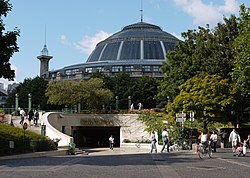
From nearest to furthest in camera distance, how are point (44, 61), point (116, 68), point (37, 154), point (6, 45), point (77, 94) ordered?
point (6, 45)
point (37, 154)
point (77, 94)
point (116, 68)
point (44, 61)

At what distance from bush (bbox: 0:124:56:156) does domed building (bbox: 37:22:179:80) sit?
7643 centimetres

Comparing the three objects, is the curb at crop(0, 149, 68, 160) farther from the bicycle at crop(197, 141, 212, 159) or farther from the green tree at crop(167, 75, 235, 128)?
the green tree at crop(167, 75, 235, 128)

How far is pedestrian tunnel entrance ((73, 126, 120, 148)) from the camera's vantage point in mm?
59450

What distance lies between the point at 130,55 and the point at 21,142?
98768 millimetres

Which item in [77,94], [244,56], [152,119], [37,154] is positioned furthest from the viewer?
[77,94]

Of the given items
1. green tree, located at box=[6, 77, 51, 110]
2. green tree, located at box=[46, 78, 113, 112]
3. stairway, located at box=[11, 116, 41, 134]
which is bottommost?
stairway, located at box=[11, 116, 41, 134]

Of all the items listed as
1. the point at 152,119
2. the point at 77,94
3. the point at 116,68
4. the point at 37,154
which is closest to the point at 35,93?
the point at 116,68

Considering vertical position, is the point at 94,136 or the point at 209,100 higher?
the point at 209,100

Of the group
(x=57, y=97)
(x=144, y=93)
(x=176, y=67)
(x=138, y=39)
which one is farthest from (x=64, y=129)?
(x=138, y=39)

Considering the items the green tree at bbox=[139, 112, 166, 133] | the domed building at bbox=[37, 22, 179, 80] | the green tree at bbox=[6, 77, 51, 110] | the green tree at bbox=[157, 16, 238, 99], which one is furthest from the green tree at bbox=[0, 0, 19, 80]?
the domed building at bbox=[37, 22, 179, 80]

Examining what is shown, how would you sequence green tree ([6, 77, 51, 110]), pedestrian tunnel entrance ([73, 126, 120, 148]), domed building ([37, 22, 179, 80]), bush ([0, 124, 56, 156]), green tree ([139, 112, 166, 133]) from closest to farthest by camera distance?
bush ([0, 124, 56, 156])
green tree ([139, 112, 166, 133])
pedestrian tunnel entrance ([73, 126, 120, 148])
green tree ([6, 77, 51, 110])
domed building ([37, 22, 179, 80])

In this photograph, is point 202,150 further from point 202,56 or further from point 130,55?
point 130,55

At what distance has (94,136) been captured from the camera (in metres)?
63.2

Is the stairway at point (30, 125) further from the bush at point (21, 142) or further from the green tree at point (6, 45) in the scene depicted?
the green tree at point (6, 45)
